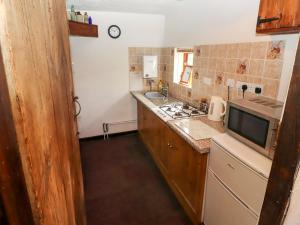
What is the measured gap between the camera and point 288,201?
1.92 feet

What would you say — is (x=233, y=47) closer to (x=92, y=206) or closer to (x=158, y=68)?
(x=158, y=68)

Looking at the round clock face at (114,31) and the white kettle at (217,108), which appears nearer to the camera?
the white kettle at (217,108)

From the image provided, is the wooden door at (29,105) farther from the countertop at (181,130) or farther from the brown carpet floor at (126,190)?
the brown carpet floor at (126,190)

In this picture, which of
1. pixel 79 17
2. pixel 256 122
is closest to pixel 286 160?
pixel 256 122

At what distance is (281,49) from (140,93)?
92.2 inches

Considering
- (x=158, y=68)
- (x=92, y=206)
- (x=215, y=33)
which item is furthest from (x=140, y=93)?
(x=92, y=206)

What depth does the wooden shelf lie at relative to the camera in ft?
8.50

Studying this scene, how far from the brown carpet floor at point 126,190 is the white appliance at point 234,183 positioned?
514mm

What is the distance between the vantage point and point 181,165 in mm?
1931

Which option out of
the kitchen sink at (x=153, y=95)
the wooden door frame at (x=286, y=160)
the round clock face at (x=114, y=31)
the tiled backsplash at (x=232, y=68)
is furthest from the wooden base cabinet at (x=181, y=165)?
the round clock face at (x=114, y=31)

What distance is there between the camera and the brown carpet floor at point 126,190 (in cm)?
191

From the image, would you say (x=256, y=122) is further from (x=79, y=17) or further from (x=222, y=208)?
(x=79, y=17)

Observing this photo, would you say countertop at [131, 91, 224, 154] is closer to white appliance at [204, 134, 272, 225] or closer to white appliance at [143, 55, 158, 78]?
white appliance at [204, 134, 272, 225]

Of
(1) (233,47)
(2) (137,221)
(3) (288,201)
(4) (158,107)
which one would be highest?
(1) (233,47)
